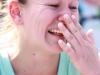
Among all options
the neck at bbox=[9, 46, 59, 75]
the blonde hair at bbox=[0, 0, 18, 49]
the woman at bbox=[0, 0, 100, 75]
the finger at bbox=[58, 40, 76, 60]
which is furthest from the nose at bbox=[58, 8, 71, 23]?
the blonde hair at bbox=[0, 0, 18, 49]

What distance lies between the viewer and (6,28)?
2271 mm

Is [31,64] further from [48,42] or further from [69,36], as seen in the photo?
[69,36]

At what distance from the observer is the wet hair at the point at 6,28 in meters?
2.20

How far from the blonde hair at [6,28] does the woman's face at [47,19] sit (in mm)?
263

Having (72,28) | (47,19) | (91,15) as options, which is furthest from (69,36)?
(91,15)

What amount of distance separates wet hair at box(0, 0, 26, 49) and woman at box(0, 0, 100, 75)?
7cm

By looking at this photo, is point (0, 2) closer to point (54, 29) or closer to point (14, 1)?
point (14, 1)

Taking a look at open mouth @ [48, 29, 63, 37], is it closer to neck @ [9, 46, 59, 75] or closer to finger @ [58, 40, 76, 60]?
finger @ [58, 40, 76, 60]

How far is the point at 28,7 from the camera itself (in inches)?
77.3

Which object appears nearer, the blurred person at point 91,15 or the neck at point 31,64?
the neck at point 31,64

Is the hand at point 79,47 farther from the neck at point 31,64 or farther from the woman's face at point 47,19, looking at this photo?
the neck at point 31,64

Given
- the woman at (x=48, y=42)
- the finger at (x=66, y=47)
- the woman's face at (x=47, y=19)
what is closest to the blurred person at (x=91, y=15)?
the woman at (x=48, y=42)

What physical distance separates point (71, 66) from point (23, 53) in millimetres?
339

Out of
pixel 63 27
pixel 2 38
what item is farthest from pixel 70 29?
pixel 2 38
